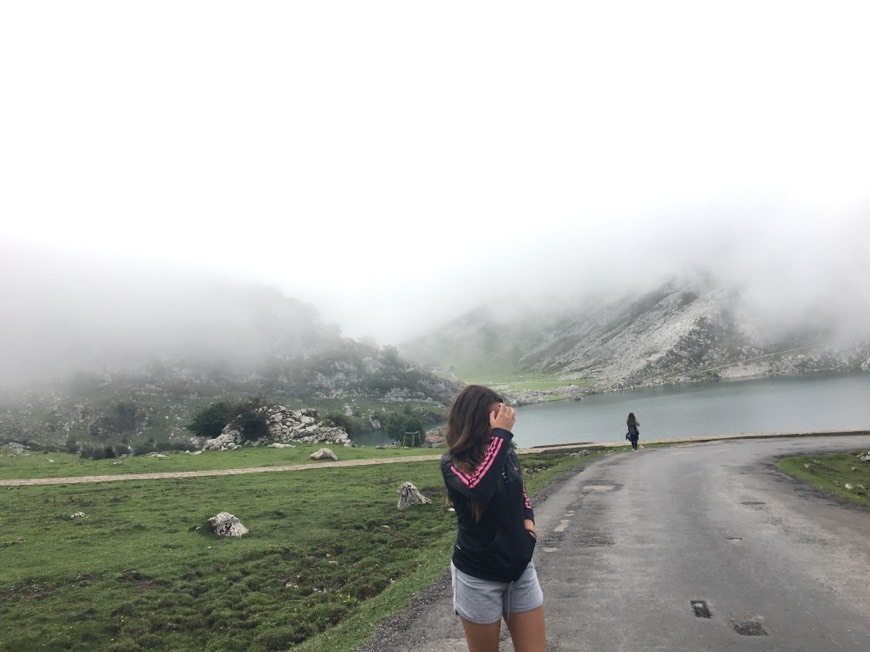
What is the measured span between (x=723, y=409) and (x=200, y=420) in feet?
429

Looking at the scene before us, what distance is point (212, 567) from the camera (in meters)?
21.6

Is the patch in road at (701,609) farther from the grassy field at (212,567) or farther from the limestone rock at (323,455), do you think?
the limestone rock at (323,455)

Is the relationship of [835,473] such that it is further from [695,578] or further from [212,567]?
[212,567]

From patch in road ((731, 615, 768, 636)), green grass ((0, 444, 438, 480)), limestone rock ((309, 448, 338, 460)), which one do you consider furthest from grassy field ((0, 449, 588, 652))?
limestone rock ((309, 448, 338, 460))

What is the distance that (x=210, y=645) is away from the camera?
15.1m

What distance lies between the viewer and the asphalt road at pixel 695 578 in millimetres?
10156

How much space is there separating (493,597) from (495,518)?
97 cm

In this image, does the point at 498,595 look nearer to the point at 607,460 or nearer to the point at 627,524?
the point at 627,524

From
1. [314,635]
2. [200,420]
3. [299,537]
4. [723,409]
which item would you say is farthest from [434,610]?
[723,409]

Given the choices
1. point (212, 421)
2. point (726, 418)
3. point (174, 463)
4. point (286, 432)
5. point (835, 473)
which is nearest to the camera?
point (835, 473)

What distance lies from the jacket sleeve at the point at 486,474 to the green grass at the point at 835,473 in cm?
2495

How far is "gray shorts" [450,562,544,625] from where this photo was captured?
5785mm

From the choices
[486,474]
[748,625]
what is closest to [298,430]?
[748,625]

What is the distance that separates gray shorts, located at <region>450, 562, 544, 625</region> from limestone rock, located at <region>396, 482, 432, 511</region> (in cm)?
2723
